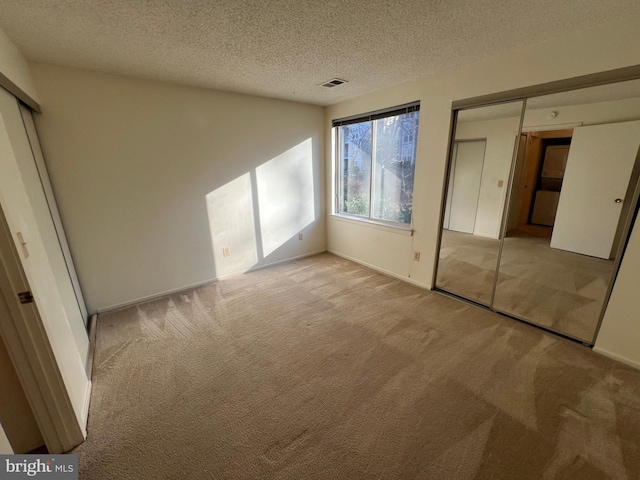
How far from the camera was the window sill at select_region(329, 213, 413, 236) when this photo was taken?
3183mm

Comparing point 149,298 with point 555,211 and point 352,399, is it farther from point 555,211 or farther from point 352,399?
point 555,211

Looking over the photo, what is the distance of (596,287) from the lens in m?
2.65

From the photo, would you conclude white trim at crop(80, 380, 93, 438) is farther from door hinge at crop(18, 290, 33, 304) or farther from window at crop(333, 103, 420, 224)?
window at crop(333, 103, 420, 224)

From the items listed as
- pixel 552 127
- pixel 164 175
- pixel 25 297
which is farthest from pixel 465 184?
pixel 25 297

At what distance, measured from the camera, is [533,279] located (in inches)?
119

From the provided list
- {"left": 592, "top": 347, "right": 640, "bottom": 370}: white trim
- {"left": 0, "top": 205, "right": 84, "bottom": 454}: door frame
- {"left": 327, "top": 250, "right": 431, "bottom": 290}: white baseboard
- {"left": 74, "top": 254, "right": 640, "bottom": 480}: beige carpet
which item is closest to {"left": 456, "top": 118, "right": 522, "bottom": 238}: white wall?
{"left": 327, "top": 250, "right": 431, "bottom": 290}: white baseboard

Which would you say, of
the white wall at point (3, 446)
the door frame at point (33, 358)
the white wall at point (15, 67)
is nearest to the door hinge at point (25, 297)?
the door frame at point (33, 358)

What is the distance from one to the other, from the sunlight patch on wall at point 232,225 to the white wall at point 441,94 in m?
1.42

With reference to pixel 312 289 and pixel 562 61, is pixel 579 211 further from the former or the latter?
pixel 312 289

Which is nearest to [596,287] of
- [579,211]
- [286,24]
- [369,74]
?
[579,211]

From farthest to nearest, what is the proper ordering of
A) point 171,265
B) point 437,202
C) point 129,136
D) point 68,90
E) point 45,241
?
point 171,265 → point 437,202 → point 129,136 → point 68,90 → point 45,241

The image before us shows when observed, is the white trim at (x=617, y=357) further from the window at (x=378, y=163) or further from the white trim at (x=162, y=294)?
the white trim at (x=162, y=294)

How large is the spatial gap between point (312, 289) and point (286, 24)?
2482 mm

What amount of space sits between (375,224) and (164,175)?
8.74 feet
